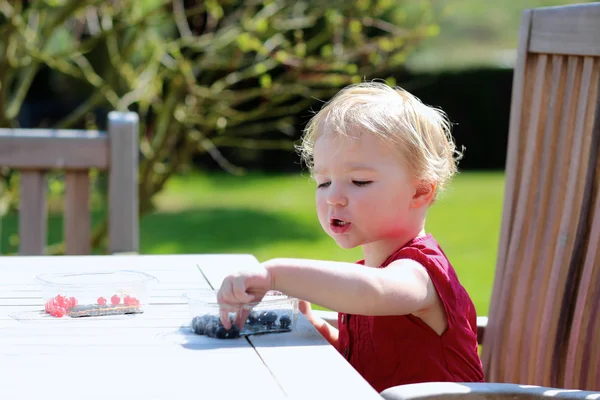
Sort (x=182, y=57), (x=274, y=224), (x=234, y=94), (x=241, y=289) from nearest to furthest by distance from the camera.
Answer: (x=241, y=289), (x=182, y=57), (x=234, y=94), (x=274, y=224)

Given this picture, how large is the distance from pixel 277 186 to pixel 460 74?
13.2ft

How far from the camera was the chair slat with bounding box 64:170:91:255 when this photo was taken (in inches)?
102

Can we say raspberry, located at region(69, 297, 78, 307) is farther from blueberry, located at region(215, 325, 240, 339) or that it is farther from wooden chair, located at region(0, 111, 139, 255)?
wooden chair, located at region(0, 111, 139, 255)

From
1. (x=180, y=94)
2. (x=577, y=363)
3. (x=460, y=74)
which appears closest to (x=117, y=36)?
(x=180, y=94)

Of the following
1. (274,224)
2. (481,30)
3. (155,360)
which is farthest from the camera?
(481,30)

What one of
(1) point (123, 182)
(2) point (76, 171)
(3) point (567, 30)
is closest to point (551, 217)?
(3) point (567, 30)

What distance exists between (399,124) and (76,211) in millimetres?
1340

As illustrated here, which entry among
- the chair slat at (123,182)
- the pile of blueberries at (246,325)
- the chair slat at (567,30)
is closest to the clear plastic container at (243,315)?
the pile of blueberries at (246,325)

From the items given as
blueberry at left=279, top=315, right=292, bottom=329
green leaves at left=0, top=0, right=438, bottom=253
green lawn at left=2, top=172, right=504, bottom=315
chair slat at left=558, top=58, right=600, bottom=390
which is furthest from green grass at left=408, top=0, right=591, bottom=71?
blueberry at left=279, top=315, right=292, bottom=329

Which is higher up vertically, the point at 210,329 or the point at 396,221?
the point at 396,221

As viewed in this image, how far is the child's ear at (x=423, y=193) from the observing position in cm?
161

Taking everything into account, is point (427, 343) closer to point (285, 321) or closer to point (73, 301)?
point (285, 321)

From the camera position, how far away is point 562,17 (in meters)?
1.91

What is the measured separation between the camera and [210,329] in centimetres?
130
